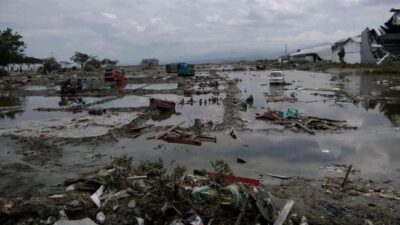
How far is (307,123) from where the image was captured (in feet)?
66.5

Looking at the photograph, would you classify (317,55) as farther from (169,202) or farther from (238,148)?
(169,202)

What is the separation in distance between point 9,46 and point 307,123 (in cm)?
6295

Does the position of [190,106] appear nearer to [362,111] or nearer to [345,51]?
[362,111]

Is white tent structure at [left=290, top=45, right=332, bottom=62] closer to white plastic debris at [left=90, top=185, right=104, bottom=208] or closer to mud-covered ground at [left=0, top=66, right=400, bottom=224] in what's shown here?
mud-covered ground at [left=0, top=66, right=400, bottom=224]

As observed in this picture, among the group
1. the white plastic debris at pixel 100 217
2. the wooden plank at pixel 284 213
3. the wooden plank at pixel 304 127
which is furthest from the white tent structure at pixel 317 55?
the white plastic debris at pixel 100 217

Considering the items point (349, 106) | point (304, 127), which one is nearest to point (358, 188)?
point (304, 127)

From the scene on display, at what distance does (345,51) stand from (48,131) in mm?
69377

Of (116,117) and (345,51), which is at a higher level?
(345,51)

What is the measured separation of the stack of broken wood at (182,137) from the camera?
16880mm

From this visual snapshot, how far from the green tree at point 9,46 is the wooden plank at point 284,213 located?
6565 centimetres

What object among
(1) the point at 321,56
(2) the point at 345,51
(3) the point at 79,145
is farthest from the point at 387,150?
(1) the point at 321,56

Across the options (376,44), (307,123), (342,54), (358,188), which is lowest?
(358,188)

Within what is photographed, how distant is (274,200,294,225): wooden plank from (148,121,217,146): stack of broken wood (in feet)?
26.1

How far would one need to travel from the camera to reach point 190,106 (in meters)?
28.4
